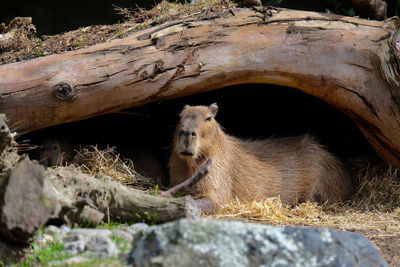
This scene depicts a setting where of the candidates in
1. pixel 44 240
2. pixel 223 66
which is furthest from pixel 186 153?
pixel 44 240

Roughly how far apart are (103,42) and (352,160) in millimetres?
3797

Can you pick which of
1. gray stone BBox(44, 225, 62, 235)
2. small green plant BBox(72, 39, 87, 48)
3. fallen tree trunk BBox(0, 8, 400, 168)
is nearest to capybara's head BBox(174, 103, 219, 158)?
fallen tree trunk BBox(0, 8, 400, 168)

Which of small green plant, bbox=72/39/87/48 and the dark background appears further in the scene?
the dark background

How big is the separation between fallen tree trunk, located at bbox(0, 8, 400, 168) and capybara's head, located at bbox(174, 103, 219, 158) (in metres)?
0.29

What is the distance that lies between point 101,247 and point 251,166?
131 inches

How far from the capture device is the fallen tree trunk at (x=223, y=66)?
5852 mm

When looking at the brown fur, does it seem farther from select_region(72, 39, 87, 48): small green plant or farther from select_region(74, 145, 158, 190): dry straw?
select_region(72, 39, 87, 48): small green plant

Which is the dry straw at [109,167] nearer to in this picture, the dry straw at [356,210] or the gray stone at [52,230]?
the dry straw at [356,210]

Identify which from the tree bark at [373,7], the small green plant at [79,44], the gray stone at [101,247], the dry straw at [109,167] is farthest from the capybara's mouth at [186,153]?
the tree bark at [373,7]

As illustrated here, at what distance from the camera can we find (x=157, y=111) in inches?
320

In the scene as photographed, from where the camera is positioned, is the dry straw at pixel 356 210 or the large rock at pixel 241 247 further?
the dry straw at pixel 356 210

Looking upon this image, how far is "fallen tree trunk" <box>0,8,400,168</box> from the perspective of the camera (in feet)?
19.2

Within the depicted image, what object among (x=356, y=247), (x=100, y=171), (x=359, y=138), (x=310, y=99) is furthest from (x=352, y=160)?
(x=356, y=247)

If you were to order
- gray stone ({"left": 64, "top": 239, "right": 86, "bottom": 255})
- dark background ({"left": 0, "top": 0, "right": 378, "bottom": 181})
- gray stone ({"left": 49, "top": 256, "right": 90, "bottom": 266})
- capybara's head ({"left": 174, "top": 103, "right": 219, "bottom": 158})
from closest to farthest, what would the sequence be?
1. gray stone ({"left": 49, "top": 256, "right": 90, "bottom": 266})
2. gray stone ({"left": 64, "top": 239, "right": 86, "bottom": 255})
3. capybara's head ({"left": 174, "top": 103, "right": 219, "bottom": 158})
4. dark background ({"left": 0, "top": 0, "right": 378, "bottom": 181})
